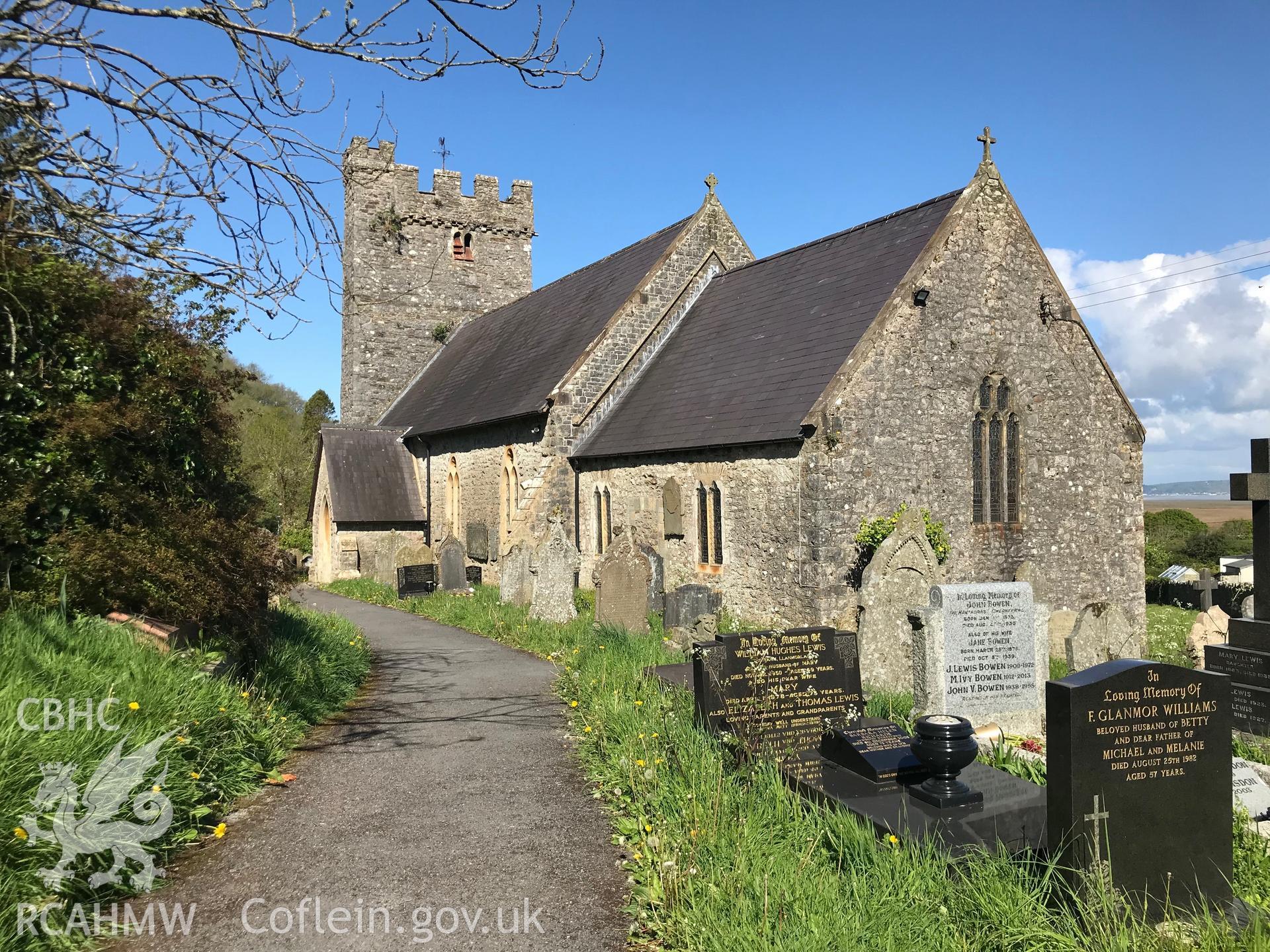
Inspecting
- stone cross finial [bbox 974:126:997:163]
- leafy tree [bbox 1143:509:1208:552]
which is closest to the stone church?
stone cross finial [bbox 974:126:997:163]

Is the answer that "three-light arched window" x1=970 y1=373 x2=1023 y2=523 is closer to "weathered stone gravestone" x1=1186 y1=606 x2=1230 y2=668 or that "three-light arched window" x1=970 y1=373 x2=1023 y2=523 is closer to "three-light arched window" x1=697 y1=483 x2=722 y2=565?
"weathered stone gravestone" x1=1186 y1=606 x2=1230 y2=668

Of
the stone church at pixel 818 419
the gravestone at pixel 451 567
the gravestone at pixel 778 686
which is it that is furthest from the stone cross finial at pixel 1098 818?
the gravestone at pixel 451 567

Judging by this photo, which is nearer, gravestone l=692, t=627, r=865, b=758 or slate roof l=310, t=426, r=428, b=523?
gravestone l=692, t=627, r=865, b=758

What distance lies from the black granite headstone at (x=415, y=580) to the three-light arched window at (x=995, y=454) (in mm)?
12213

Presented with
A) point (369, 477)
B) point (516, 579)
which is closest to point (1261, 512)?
point (516, 579)

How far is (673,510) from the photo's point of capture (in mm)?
16250

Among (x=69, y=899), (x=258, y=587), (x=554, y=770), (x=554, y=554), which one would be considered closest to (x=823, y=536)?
(x=554, y=554)

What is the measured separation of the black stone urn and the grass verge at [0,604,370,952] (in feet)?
14.7

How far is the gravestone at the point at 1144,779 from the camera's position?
4.49 meters

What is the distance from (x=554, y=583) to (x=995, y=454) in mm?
8125

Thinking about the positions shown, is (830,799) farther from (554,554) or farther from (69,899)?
(554,554)

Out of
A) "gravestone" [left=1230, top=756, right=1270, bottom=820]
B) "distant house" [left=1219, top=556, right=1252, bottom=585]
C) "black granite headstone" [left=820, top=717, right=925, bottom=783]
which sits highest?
"black granite headstone" [left=820, top=717, right=925, bottom=783]

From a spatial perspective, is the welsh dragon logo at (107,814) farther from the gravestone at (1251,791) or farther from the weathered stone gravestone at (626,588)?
the weathered stone gravestone at (626,588)

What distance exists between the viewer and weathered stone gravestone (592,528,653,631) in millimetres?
13555
